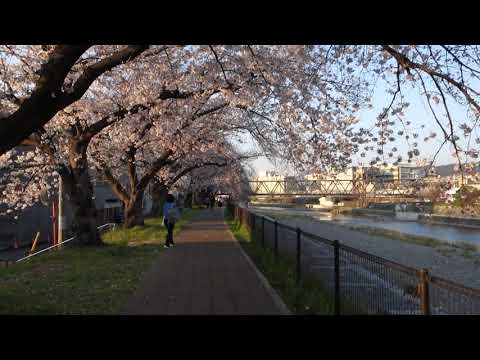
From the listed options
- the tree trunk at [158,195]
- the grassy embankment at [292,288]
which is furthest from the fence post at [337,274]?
the tree trunk at [158,195]

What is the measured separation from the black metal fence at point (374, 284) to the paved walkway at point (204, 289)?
0.94 m

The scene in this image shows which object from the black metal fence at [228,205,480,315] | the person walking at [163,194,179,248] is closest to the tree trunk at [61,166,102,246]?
the person walking at [163,194,179,248]

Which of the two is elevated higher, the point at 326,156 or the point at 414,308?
the point at 326,156

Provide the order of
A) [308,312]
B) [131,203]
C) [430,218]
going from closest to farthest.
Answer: [308,312] < [131,203] < [430,218]

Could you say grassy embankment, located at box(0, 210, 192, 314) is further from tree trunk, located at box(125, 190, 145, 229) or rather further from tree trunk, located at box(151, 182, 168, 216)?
tree trunk, located at box(151, 182, 168, 216)

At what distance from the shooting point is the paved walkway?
7832 mm

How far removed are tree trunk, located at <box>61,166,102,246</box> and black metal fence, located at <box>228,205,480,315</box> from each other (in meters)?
8.75

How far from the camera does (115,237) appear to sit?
904 inches

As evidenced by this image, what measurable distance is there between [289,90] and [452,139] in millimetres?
7512

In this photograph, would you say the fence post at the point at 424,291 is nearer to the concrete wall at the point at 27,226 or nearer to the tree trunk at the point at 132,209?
the tree trunk at the point at 132,209
